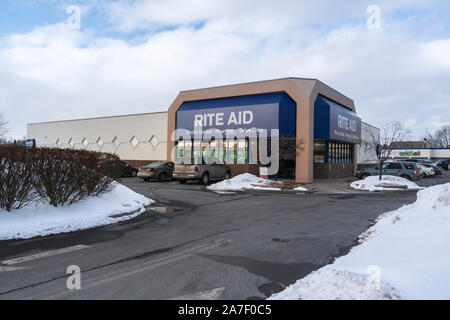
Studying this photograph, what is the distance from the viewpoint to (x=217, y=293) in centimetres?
377

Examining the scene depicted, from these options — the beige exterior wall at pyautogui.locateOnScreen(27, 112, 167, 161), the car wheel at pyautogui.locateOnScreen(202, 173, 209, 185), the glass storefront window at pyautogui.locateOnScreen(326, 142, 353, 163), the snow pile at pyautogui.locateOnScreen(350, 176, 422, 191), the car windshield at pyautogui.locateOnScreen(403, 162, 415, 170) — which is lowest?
the snow pile at pyautogui.locateOnScreen(350, 176, 422, 191)

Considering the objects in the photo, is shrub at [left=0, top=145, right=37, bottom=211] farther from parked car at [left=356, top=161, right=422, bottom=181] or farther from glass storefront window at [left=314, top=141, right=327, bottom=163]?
parked car at [left=356, top=161, right=422, bottom=181]

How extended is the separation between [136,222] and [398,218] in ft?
21.7

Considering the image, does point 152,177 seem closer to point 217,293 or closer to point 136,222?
point 136,222

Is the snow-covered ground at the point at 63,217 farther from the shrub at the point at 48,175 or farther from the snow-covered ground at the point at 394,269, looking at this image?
the snow-covered ground at the point at 394,269

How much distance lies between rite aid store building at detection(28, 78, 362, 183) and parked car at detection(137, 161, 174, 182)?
5435 millimetres

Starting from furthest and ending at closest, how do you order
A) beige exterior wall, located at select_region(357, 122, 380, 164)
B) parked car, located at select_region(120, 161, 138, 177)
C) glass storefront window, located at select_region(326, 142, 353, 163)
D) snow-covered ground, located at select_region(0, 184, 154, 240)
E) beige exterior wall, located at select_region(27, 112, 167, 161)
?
1. beige exterior wall, located at select_region(357, 122, 380, 164)
2. beige exterior wall, located at select_region(27, 112, 167, 161)
3. glass storefront window, located at select_region(326, 142, 353, 163)
4. parked car, located at select_region(120, 161, 138, 177)
5. snow-covered ground, located at select_region(0, 184, 154, 240)

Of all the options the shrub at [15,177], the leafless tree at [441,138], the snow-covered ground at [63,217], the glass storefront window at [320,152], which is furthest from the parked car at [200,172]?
the leafless tree at [441,138]

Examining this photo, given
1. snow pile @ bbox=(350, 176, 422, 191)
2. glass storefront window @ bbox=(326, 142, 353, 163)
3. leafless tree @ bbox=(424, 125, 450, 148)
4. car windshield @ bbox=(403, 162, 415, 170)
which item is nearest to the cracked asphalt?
snow pile @ bbox=(350, 176, 422, 191)

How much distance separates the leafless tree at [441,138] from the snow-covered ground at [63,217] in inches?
4123

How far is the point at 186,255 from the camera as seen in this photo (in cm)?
538

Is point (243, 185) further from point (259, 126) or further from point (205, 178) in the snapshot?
point (259, 126)

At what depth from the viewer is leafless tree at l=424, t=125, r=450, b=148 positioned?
3566 inches
